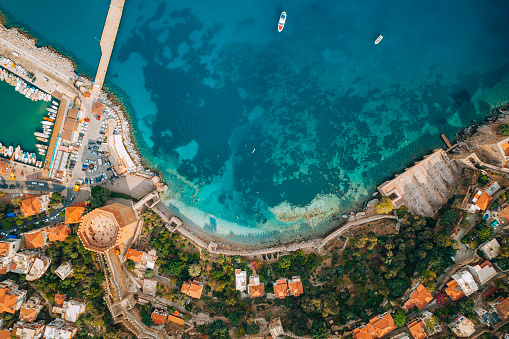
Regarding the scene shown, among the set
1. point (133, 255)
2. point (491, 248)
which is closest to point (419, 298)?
point (491, 248)

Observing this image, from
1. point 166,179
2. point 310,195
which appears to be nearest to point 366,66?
point 310,195

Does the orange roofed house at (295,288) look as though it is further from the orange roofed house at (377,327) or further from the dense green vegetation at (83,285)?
the dense green vegetation at (83,285)

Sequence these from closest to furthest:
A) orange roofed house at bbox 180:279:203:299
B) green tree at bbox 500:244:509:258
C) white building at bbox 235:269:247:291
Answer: green tree at bbox 500:244:509:258 → orange roofed house at bbox 180:279:203:299 → white building at bbox 235:269:247:291

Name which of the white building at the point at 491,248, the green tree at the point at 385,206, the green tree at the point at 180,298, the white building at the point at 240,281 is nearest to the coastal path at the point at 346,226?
the green tree at the point at 385,206

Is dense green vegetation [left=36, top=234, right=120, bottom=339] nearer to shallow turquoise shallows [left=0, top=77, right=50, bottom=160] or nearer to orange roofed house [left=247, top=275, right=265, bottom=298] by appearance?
shallow turquoise shallows [left=0, top=77, right=50, bottom=160]

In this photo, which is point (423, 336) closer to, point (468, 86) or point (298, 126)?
point (298, 126)

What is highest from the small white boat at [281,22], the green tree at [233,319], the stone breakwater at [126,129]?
the small white boat at [281,22]

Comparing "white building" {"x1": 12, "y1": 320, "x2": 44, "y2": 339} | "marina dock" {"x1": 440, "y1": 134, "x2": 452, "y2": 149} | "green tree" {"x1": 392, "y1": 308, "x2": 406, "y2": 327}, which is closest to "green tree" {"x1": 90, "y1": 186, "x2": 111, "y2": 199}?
"white building" {"x1": 12, "y1": 320, "x2": 44, "y2": 339}
